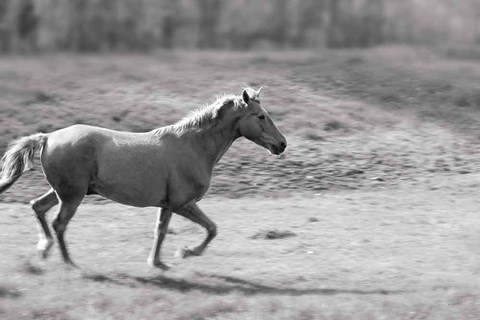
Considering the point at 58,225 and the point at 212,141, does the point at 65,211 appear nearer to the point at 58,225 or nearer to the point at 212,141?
the point at 58,225

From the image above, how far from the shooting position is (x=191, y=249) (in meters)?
9.83

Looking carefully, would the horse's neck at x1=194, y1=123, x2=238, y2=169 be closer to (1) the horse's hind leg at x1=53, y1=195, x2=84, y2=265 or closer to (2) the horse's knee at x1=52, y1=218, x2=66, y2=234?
(1) the horse's hind leg at x1=53, y1=195, x2=84, y2=265

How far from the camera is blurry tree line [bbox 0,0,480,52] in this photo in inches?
810

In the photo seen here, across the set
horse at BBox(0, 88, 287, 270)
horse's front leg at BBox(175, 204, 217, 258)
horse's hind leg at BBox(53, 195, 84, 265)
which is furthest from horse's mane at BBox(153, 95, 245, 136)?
horse's hind leg at BBox(53, 195, 84, 265)

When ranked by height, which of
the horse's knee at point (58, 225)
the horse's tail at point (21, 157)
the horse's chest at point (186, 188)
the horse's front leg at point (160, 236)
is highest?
the horse's tail at point (21, 157)

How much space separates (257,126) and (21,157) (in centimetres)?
237

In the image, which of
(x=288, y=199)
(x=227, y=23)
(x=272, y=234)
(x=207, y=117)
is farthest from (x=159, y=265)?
(x=227, y=23)

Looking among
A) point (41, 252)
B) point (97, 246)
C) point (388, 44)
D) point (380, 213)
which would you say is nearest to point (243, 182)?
point (380, 213)

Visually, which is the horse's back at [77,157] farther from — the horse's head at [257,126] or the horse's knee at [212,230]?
the horse's head at [257,126]

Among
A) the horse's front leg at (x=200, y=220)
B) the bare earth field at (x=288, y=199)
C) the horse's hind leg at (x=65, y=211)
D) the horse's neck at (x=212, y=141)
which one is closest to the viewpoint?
the bare earth field at (x=288, y=199)

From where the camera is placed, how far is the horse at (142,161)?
9289 millimetres

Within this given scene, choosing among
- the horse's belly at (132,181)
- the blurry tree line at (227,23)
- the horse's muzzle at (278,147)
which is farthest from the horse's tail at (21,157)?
the blurry tree line at (227,23)

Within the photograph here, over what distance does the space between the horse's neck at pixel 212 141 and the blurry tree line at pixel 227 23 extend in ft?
34.7

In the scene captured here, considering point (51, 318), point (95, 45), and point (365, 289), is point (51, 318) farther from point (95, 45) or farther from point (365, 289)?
point (95, 45)
